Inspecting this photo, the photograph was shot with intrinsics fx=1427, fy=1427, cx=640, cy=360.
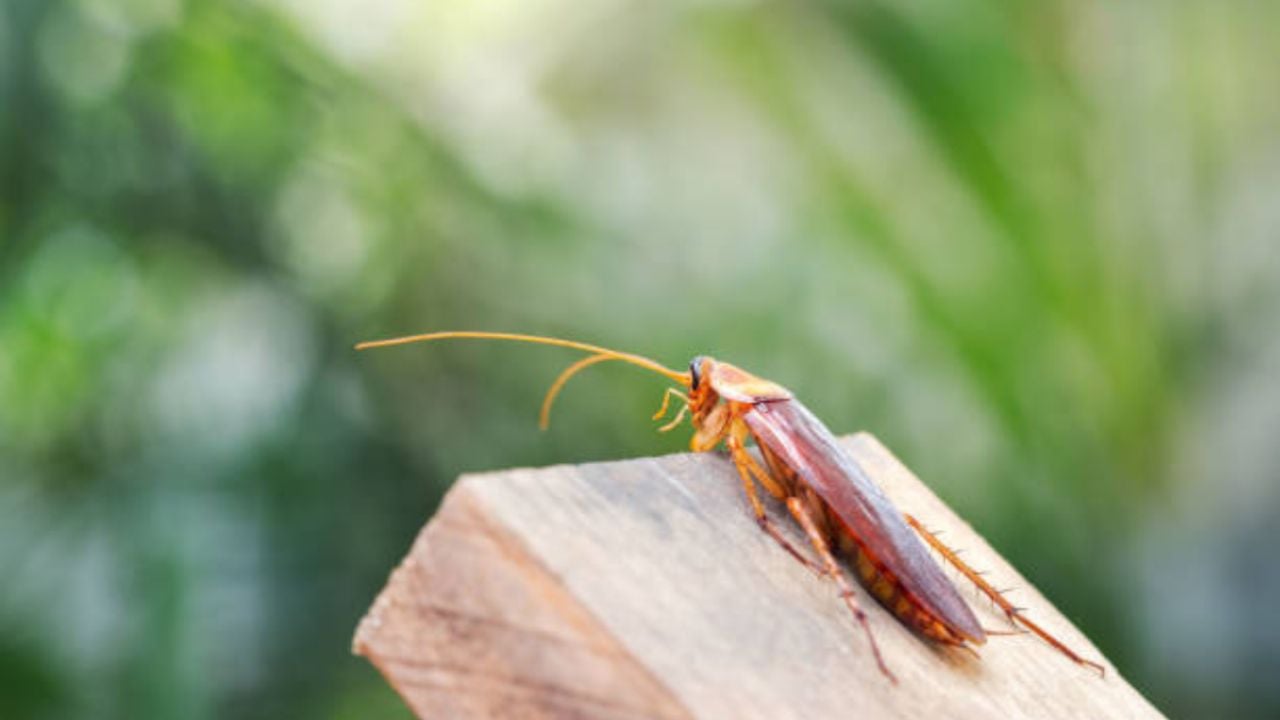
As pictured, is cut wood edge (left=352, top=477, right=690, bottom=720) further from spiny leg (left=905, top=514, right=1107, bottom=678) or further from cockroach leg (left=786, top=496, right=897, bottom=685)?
spiny leg (left=905, top=514, right=1107, bottom=678)

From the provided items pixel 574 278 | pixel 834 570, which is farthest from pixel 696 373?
pixel 574 278

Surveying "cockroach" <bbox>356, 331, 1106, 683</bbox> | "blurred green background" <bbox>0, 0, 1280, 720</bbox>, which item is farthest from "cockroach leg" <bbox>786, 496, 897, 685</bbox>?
"blurred green background" <bbox>0, 0, 1280, 720</bbox>

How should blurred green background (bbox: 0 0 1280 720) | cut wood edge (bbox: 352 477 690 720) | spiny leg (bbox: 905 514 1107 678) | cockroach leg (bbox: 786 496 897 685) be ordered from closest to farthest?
1. cut wood edge (bbox: 352 477 690 720)
2. cockroach leg (bbox: 786 496 897 685)
3. spiny leg (bbox: 905 514 1107 678)
4. blurred green background (bbox: 0 0 1280 720)

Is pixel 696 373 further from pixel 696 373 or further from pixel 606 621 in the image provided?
pixel 606 621

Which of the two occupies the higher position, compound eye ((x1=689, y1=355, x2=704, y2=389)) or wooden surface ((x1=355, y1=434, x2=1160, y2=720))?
compound eye ((x1=689, y1=355, x2=704, y2=389))

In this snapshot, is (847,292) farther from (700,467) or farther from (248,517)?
(700,467)

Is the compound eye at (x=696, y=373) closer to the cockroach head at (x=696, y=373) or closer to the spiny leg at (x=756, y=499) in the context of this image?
the cockroach head at (x=696, y=373)
